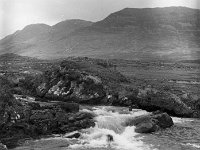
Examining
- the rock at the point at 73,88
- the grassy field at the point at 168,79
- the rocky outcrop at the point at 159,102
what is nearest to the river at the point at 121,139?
the rocky outcrop at the point at 159,102

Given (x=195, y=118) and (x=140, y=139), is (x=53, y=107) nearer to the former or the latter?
(x=140, y=139)

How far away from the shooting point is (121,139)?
3519cm

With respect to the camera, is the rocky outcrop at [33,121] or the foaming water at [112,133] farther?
the rocky outcrop at [33,121]

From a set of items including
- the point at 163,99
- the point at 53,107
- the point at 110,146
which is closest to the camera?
the point at 110,146

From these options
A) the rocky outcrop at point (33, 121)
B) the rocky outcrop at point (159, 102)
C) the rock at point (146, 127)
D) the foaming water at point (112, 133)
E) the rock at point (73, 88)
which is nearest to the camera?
the foaming water at point (112, 133)

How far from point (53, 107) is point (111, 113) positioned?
7395 mm

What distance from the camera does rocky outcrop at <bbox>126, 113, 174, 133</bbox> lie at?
3810cm

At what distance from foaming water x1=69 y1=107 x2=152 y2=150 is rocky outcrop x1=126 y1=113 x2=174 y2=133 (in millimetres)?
791

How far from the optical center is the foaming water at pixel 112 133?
108ft

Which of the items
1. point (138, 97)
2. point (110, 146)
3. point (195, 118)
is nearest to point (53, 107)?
point (110, 146)

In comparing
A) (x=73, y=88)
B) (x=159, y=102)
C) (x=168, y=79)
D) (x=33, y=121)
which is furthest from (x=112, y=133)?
(x=168, y=79)

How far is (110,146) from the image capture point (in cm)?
3281

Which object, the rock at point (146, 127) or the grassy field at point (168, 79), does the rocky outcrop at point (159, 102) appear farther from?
the rock at point (146, 127)

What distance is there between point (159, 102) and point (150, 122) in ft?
29.8
